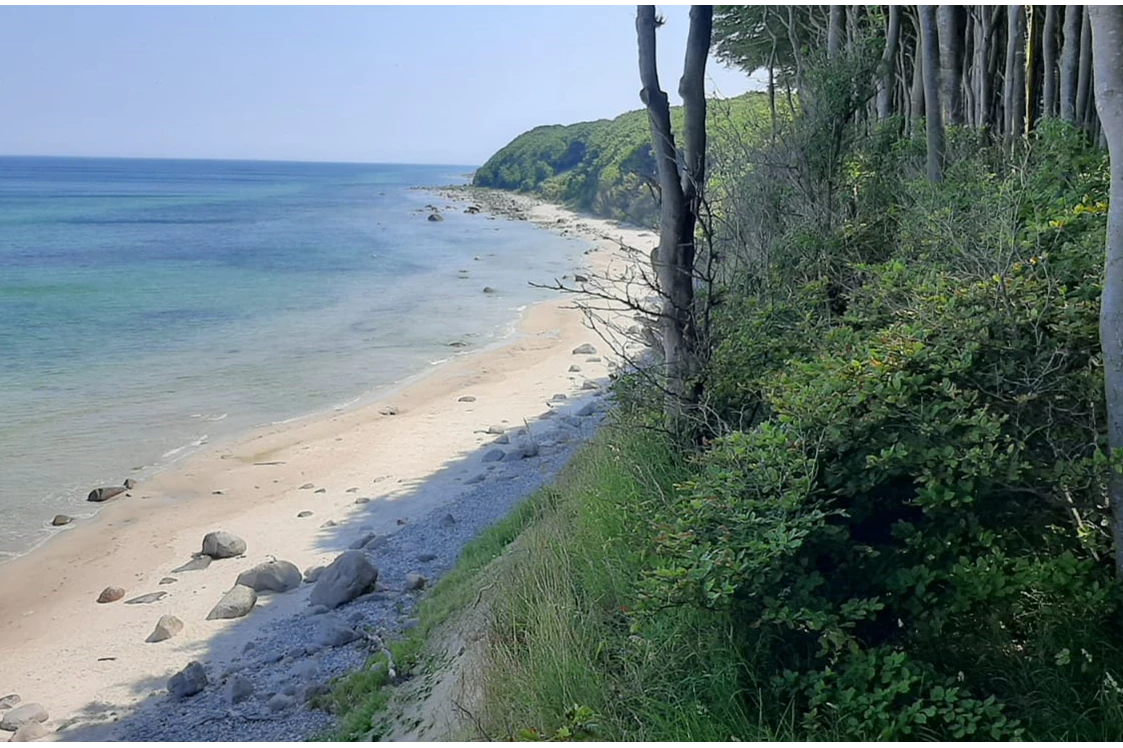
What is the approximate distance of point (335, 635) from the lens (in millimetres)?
7812

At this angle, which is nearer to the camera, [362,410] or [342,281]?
[362,410]

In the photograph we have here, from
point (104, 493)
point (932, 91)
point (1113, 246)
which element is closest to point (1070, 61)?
point (932, 91)

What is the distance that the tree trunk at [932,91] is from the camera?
8.78 metres

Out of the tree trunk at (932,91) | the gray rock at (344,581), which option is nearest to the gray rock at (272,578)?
the gray rock at (344,581)

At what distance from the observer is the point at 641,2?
582cm

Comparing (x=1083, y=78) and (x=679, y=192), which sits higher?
(x=1083, y=78)

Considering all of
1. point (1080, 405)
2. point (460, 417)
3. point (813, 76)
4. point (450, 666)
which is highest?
point (813, 76)

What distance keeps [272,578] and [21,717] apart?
278 centimetres

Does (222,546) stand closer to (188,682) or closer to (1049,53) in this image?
(188,682)

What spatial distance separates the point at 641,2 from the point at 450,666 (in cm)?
433

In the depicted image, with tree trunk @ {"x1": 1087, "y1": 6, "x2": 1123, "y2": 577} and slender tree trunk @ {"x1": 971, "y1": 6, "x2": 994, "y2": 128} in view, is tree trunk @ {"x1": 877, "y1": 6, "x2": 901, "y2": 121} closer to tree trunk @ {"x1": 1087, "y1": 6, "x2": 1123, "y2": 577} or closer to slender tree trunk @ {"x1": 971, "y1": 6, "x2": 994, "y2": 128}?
slender tree trunk @ {"x1": 971, "y1": 6, "x2": 994, "y2": 128}

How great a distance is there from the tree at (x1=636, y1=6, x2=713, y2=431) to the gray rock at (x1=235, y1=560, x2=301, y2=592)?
216 inches

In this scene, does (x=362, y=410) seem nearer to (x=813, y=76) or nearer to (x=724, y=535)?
(x=813, y=76)

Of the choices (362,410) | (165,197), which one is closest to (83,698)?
(362,410)
